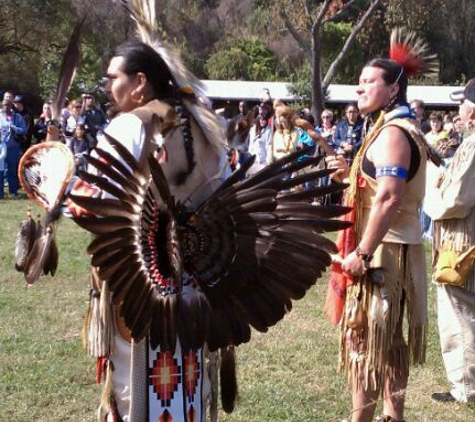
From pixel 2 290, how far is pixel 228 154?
3.88 m

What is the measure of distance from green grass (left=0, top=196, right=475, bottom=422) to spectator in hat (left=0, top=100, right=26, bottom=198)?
22.6 ft

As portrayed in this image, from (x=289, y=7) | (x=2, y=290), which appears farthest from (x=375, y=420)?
(x=289, y=7)

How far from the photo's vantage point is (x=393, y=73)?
10.3 ft

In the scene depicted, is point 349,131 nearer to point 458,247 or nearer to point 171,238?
point 458,247

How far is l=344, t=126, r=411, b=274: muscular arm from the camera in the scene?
2.99 metres

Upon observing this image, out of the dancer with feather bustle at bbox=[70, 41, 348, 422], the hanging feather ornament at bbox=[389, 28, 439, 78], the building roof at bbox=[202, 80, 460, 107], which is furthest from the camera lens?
the building roof at bbox=[202, 80, 460, 107]

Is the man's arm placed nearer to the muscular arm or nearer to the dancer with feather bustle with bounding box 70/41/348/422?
the muscular arm

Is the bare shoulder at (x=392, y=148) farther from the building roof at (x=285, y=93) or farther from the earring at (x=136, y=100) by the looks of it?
the building roof at (x=285, y=93)

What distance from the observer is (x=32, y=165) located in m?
2.50

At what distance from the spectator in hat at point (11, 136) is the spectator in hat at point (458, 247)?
9505mm

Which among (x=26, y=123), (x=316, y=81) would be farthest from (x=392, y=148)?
(x=316, y=81)

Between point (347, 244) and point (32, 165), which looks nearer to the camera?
point (32, 165)

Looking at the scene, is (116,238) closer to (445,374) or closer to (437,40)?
(445,374)

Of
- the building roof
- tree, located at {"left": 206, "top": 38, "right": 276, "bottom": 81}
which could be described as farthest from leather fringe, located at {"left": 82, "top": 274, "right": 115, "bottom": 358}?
tree, located at {"left": 206, "top": 38, "right": 276, "bottom": 81}
